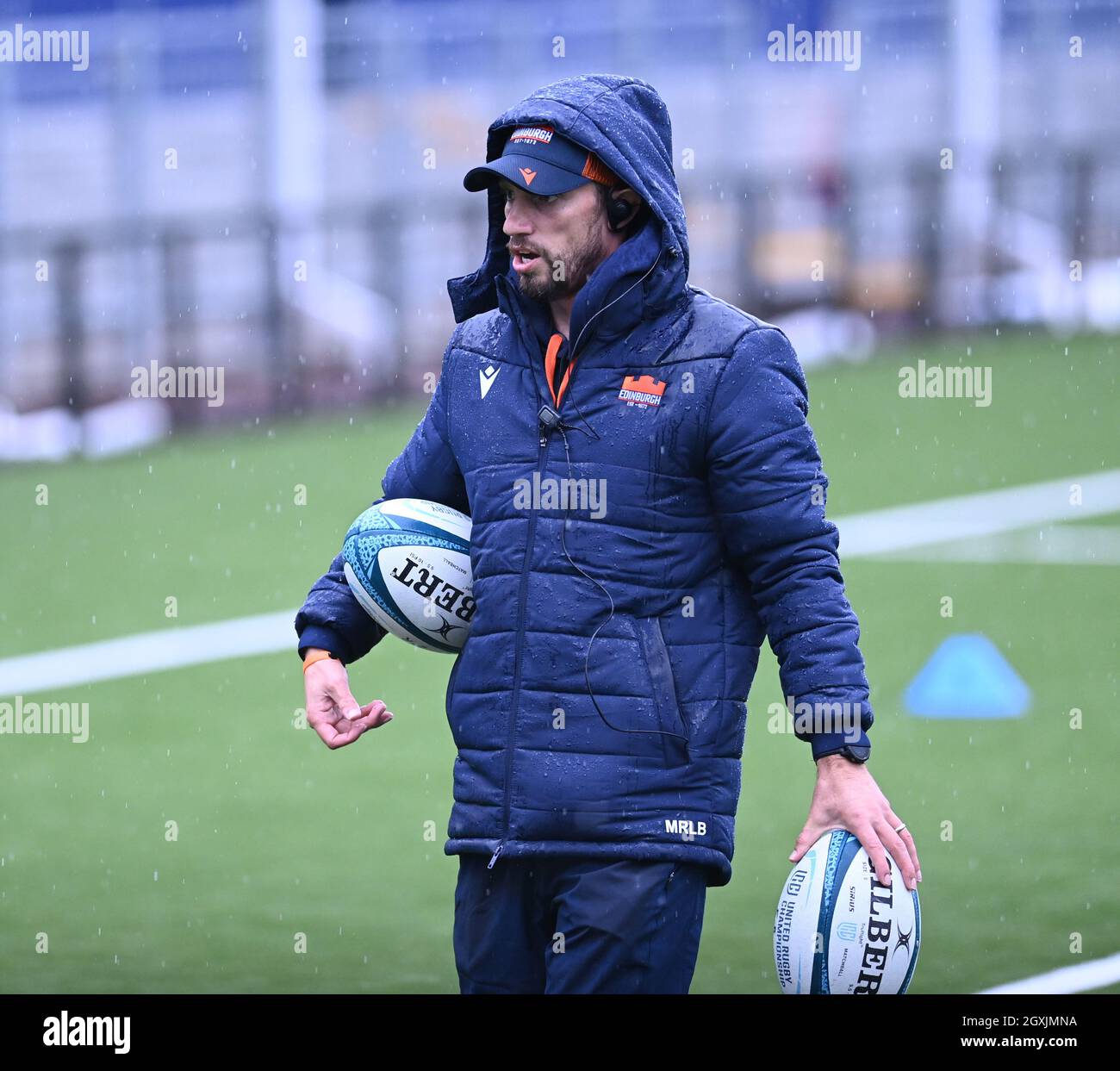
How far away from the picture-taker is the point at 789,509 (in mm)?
4148

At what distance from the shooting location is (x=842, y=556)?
41.0 ft

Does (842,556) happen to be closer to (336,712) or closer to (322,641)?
(322,641)

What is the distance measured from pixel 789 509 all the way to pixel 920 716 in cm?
577

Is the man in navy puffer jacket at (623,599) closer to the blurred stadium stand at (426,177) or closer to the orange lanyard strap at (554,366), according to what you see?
the orange lanyard strap at (554,366)

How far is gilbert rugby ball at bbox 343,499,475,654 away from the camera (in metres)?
4.64

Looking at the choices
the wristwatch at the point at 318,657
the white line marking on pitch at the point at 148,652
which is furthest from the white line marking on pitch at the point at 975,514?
the wristwatch at the point at 318,657

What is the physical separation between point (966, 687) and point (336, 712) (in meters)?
5.85

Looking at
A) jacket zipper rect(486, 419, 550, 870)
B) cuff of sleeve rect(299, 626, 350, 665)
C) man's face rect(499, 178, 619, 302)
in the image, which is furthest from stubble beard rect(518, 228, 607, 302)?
cuff of sleeve rect(299, 626, 350, 665)

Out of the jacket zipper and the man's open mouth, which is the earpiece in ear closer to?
the man's open mouth

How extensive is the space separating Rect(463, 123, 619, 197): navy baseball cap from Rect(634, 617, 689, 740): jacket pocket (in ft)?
2.81
